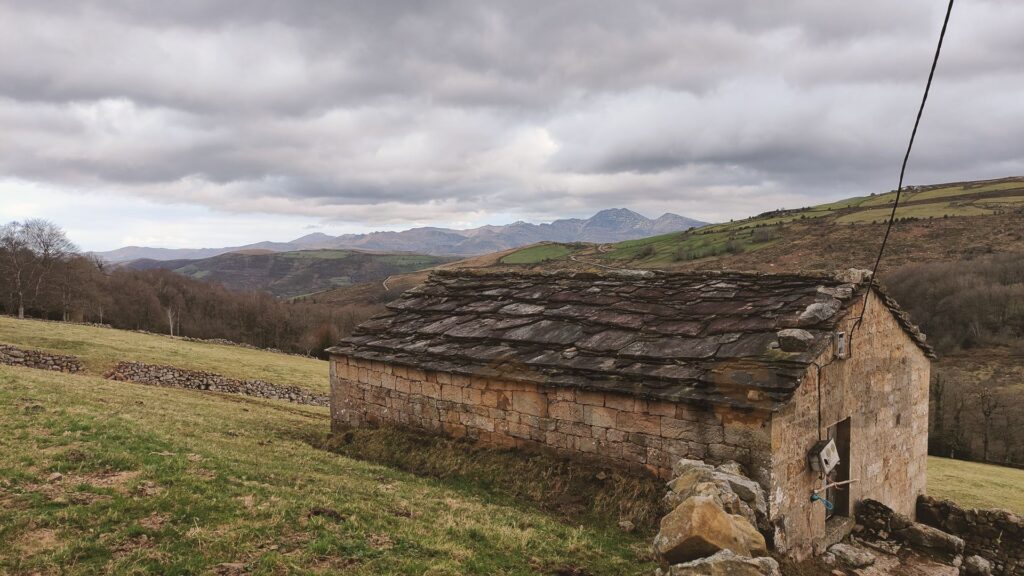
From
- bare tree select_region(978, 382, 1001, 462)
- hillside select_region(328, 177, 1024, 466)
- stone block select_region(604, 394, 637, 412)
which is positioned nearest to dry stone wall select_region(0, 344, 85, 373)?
hillside select_region(328, 177, 1024, 466)

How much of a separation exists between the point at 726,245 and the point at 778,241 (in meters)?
7.07

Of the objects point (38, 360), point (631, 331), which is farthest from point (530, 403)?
point (38, 360)

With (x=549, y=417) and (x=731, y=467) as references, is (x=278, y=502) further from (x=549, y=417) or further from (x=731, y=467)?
(x=731, y=467)

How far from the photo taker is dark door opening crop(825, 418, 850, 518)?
8781 mm

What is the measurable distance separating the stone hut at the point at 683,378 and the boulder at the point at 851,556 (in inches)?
8.2

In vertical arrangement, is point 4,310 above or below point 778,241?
below

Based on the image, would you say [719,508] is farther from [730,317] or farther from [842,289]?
[842,289]

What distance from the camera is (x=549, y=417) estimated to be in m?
9.11

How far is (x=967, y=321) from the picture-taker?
49594 millimetres

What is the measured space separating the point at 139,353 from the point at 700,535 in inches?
1151

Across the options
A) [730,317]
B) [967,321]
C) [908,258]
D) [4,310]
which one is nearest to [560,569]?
[730,317]

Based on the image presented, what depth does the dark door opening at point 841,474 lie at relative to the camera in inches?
346

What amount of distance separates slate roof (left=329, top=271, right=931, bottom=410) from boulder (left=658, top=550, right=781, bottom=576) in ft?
10.1

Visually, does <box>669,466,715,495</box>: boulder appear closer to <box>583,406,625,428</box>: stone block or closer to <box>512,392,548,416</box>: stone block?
<box>583,406,625,428</box>: stone block
